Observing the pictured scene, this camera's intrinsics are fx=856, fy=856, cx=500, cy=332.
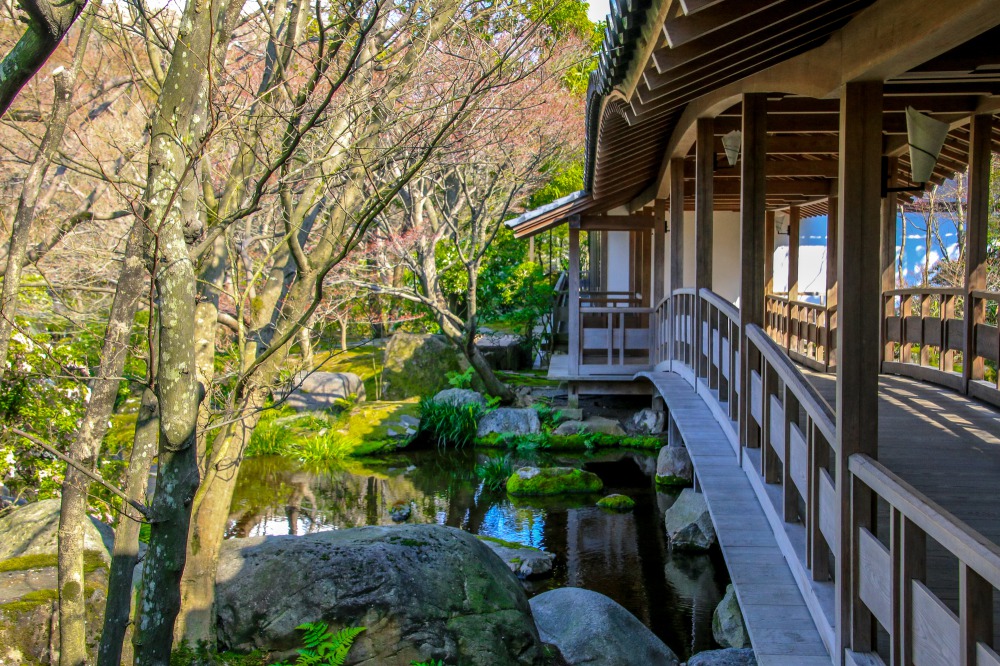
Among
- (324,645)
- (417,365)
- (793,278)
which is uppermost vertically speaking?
(793,278)

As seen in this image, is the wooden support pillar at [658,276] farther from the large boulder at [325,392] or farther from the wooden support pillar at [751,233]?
the wooden support pillar at [751,233]

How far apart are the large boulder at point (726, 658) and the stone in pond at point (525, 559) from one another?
260 cm

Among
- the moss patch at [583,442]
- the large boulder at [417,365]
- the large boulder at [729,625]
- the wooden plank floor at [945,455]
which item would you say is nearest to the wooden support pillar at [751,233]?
the wooden plank floor at [945,455]

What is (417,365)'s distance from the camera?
15.1 meters

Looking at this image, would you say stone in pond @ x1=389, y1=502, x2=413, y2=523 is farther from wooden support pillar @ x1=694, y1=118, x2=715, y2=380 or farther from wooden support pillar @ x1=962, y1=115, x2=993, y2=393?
wooden support pillar @ x1=962, y1=115, x2=993, y2=393

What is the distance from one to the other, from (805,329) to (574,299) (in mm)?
3222

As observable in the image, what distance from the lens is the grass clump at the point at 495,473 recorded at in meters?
10.8

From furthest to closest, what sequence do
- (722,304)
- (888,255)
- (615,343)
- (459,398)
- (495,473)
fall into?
(615,343)
(459,398)
(495,473)
(888,255)
(722,304)

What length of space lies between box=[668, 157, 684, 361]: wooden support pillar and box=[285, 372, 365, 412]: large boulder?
6237 millimetres

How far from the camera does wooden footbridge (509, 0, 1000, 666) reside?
2977 mm

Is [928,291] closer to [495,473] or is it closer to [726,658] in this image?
[726,658]

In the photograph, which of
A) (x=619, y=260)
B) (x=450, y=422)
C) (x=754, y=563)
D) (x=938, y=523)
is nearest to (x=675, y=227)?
(x=450, y=422)

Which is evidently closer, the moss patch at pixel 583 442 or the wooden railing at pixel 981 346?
the wooden railing at pixel 981 346

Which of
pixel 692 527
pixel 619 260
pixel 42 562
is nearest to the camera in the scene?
pixel 42 562
